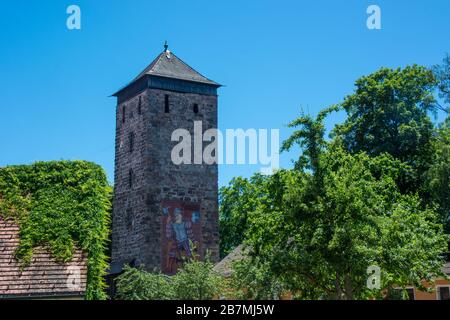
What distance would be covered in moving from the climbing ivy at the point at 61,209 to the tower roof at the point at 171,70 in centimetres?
2549

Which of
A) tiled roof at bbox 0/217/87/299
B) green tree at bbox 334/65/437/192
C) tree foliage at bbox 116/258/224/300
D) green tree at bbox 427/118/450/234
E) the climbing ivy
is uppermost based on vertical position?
green tree at bbox 334/65/437/192

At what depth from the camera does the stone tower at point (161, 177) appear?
136 feet

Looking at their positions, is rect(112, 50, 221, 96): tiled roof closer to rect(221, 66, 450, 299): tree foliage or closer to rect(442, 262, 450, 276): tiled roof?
rect(442, 262, 450, 276): tiled roof

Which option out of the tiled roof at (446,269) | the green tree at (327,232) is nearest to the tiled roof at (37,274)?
the green tree at (327,232)

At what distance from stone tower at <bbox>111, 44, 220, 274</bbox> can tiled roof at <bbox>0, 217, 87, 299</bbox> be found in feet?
77.2

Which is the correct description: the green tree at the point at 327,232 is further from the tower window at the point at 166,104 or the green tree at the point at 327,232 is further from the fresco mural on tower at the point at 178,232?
the tower window at the point at 166,104

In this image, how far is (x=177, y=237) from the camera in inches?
1649

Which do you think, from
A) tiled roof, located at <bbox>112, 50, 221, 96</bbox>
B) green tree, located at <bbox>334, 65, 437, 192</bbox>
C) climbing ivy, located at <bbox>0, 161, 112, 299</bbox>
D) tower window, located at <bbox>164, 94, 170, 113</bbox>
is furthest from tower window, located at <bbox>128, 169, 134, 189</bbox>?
climbing ivy, located at <bbox>0, 161, 112, 299</bbox>

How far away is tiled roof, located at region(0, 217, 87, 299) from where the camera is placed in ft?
53.5

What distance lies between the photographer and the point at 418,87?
130ft

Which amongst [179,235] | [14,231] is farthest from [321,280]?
[179,235]
